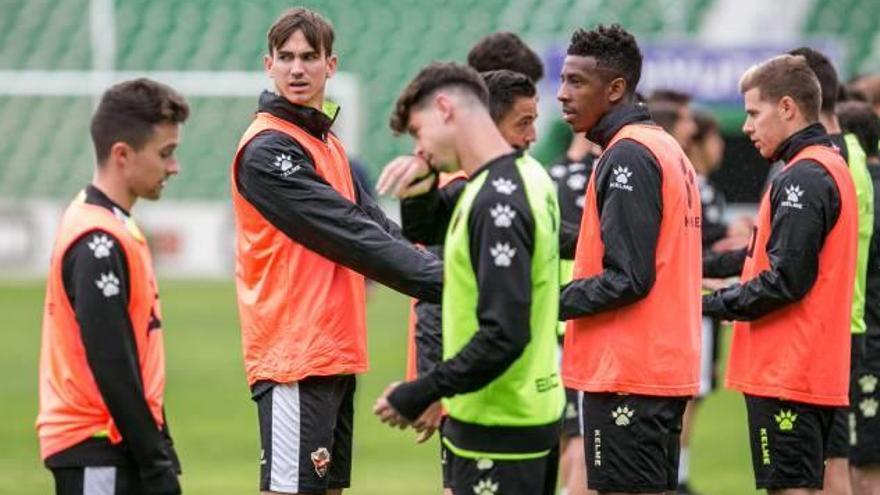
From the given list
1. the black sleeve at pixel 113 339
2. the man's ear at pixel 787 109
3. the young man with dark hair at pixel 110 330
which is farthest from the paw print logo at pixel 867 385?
the black sleeve at pixel 113 339

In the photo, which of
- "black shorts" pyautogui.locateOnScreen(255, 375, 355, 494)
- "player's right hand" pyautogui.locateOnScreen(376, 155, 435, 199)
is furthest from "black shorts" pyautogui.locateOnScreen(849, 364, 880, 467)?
"player's right hand" pyautogui.locateOnScreen(376, 155, 435, 199)

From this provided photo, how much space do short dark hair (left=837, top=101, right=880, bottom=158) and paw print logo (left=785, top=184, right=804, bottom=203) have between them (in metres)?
1.56

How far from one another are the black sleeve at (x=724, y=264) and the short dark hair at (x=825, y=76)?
0.80m

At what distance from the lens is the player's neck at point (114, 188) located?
18.9ft

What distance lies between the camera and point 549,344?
5707 millimetres

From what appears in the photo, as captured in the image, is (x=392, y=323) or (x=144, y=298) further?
(x=392, y=323)

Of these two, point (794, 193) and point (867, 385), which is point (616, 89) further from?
point (867, 385)

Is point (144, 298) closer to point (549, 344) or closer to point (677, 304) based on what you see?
point (549, 344)

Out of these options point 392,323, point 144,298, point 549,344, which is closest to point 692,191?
point 549,344

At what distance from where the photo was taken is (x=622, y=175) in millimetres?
6602

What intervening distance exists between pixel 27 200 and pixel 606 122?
19035 mm

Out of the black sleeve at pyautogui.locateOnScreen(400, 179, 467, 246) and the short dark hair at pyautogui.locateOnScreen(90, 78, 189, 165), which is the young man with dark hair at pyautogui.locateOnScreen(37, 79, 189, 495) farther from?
the black sleeve at pyautogui.locateOnScreen(400, 179, 467, 246)

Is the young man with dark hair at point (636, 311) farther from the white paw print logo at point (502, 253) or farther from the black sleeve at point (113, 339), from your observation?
the black sleeve at point (113, 339)

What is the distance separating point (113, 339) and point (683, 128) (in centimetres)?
551
